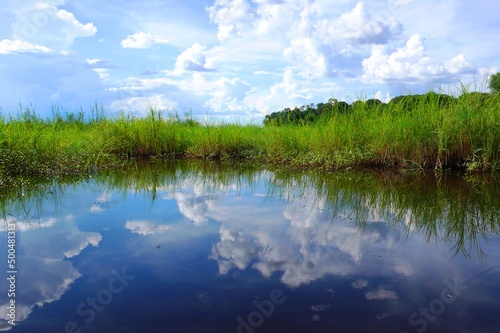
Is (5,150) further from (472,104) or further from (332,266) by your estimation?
(472,104)

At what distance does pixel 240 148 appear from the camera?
11.2 meters

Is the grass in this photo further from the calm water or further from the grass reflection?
the calm water

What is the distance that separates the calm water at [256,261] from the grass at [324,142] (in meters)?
1.94

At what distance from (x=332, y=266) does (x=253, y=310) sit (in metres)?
0.90

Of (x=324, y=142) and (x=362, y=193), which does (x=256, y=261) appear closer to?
(x=362, y=193)

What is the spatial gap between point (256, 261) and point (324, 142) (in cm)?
604

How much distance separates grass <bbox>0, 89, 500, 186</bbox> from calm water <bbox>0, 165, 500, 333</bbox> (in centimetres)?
194

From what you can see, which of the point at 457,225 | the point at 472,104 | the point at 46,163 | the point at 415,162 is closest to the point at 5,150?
the point at 46,163

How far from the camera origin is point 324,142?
8766mm

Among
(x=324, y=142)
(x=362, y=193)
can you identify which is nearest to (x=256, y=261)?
(x=362, y=193)

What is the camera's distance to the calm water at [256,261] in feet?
7.40

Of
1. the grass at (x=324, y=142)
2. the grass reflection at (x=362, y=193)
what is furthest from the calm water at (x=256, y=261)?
the grass at (x=324, y=142)

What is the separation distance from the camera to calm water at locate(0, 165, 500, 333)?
2256 millimetres

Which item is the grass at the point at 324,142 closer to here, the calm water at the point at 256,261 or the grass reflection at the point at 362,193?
the grass reflection at the point at 362,193
